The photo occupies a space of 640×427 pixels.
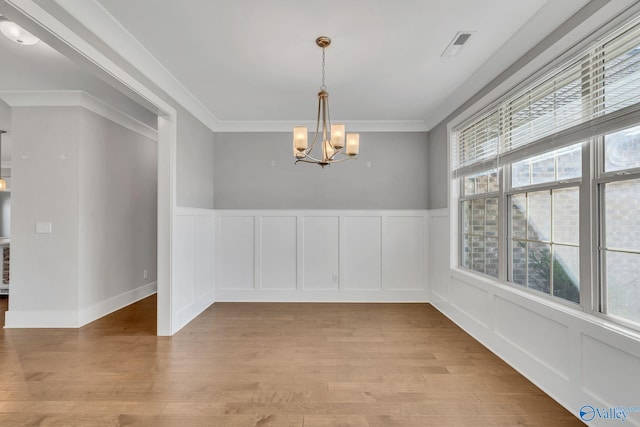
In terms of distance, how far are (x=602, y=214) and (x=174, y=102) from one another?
154 inches

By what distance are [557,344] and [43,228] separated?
5.11 m

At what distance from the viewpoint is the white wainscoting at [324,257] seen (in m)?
4.86

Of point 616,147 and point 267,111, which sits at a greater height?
point 267,111

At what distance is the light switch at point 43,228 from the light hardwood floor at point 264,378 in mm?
1111

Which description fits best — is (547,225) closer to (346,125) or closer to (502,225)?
(502,225)

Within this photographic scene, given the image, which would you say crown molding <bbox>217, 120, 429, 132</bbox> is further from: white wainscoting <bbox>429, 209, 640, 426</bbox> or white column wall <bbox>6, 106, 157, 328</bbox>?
white wainscoting <bbox>429, 209, 640, 426</bbox>

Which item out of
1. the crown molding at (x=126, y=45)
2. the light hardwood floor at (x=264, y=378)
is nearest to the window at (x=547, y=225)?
the light hardwood floor at (x=264, y=378)

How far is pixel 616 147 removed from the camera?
73.5 inches

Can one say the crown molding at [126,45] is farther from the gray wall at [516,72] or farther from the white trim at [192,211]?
the gray wall at [516,72]

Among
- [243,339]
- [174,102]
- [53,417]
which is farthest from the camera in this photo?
[174,102]

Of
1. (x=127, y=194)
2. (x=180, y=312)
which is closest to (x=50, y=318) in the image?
(x=180, y=312)

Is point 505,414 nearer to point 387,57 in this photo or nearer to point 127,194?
point 387,57

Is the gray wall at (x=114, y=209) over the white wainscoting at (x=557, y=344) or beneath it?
over

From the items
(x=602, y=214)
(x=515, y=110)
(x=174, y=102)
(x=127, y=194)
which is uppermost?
(x=174, y=102)
